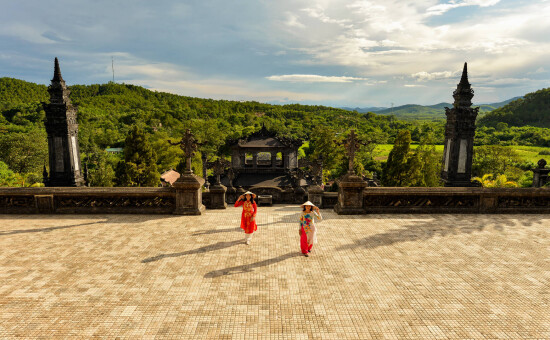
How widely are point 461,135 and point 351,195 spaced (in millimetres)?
13124

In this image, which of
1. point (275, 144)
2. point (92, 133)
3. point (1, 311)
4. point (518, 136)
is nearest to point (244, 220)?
point (1, 311)

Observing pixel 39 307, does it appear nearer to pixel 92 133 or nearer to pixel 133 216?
pixel 133 216

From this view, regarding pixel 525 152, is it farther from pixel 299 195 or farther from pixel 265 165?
pixel 299 195

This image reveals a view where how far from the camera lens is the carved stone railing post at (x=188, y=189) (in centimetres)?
1191

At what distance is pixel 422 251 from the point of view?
8.75m

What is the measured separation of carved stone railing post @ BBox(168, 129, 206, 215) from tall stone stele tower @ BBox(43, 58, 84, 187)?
12.9m

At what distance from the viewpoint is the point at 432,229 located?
10539 millimetres

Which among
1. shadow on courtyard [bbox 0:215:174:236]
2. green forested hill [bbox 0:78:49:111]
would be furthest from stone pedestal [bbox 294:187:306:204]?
green forested hill [bbox 0:78:49:111]

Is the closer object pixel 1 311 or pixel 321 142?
pixel 1 311

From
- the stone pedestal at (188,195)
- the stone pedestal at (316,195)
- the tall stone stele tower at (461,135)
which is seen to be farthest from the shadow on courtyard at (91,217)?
the tall stone stele tower at (461,135)

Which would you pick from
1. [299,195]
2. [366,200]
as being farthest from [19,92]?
[366,200]

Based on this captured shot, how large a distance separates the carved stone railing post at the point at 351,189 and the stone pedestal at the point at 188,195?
221 inches

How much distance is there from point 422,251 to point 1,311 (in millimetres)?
9789

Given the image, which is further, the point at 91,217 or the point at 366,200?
the point at 366,200
